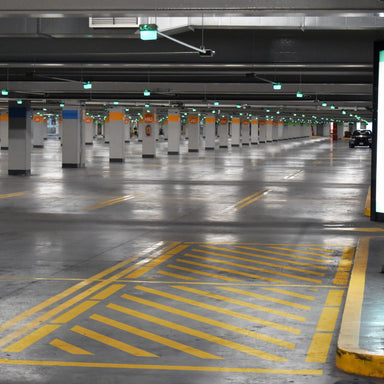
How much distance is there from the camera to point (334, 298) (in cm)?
1087

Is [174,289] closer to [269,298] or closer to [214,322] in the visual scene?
[269,298]

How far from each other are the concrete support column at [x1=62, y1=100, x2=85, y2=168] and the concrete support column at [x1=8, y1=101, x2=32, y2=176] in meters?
6.74

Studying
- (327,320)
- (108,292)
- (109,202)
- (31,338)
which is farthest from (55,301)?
(109,202)

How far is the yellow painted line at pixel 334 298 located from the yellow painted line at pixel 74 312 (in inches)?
116

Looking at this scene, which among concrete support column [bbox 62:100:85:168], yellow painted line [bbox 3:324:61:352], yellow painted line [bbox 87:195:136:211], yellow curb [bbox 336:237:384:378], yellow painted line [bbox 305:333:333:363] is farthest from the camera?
concrete support column [bbox 62:100:85:168]

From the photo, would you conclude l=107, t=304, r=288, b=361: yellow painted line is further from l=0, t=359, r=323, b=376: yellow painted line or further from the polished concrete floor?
l=0, t=359, r=323, b=376: yellow painted line

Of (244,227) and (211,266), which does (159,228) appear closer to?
(244,227)

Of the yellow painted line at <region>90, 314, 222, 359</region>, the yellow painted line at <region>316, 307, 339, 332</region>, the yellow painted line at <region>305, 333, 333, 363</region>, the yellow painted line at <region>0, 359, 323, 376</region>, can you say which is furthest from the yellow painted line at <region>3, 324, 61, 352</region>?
the yellow painted line at <region>316, 307, 339, 332</region>

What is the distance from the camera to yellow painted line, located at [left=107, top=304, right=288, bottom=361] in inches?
315

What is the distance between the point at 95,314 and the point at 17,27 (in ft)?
30.4

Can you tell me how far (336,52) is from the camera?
857 inches

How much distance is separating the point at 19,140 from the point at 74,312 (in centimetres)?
3234

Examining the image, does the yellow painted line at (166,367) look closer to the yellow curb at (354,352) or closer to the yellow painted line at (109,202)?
the yellow curb at (354,352)

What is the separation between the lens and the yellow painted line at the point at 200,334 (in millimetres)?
8008
